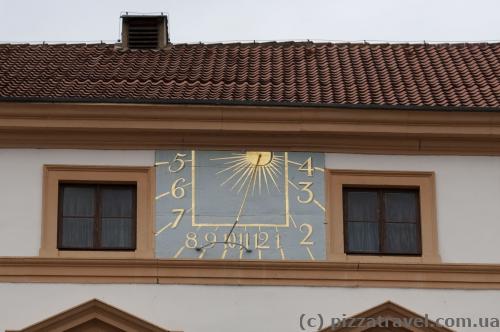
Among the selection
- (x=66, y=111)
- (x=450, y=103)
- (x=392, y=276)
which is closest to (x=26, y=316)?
(x=66, y=111)

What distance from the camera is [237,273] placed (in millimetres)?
28250

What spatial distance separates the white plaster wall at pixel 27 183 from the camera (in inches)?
1121

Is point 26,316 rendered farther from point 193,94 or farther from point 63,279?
point 193,94

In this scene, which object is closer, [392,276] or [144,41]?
[392,276]

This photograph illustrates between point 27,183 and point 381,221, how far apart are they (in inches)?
207

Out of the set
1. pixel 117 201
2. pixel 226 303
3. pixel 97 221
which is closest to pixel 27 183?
pixel 97 221

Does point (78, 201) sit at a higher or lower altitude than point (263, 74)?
lower

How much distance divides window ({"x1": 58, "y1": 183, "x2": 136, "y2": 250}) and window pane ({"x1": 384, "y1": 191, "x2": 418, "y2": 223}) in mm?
3766

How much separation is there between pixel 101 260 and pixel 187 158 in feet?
6.94

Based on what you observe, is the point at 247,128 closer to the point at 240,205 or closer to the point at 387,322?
the point at 240,205

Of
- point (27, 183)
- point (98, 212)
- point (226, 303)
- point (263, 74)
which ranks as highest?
point (263, 74)

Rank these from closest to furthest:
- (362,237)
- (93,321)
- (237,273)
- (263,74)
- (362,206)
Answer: (93,321), (237,273), (362,237), (362,206), (263,74)

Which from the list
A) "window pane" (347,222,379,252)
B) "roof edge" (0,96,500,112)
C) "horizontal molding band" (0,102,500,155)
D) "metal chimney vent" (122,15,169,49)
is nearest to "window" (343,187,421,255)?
"window pane" (347,222,379,252)

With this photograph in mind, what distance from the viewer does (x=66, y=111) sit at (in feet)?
95.3
